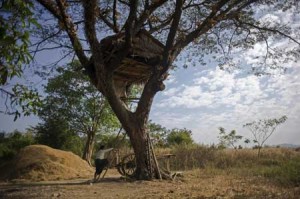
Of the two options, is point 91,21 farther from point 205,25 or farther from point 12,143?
point 12,143

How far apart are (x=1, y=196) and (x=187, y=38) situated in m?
8.33

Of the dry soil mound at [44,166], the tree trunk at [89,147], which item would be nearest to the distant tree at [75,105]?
the tree trunk at [89,147]

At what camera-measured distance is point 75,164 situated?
18016 mm

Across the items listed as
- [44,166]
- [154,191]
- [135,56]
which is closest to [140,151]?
[154,191]

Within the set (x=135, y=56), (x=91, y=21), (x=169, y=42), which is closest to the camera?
(x=91, y=21)

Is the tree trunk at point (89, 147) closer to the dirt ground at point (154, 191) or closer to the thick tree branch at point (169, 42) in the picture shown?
the dirt ground at point (154, 191)

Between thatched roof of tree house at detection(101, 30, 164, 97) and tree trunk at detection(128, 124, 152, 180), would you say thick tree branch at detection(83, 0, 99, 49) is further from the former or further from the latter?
tree trunk at detection(128, 124, 152, 180)

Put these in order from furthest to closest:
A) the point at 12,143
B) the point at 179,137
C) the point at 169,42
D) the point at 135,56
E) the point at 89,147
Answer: the point at 179,137 < the point at 89,147 < the point at 12,143 < the point at 135,56 < the point at 169,42

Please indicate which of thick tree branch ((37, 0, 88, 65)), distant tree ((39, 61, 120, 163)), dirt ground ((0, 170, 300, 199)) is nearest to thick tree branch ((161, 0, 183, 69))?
thick tree branch ((37, 0, 88, 65))

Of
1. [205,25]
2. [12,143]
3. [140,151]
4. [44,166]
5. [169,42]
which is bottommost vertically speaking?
[44,166]

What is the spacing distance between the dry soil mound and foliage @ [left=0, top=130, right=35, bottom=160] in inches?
288

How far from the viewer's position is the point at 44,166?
16484mm

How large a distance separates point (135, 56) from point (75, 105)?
15692 millimetres

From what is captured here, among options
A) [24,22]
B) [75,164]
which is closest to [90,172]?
[75,164]
